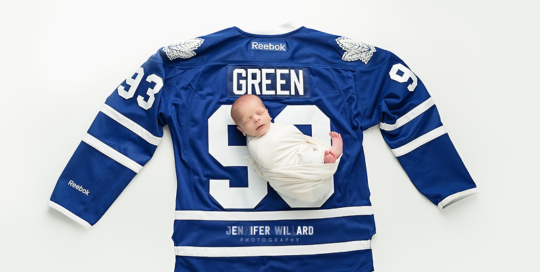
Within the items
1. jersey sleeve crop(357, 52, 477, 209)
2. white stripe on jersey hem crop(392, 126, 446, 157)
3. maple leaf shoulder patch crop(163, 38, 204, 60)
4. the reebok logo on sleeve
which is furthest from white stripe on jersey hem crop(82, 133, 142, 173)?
white stripe on jersey hem crop(392, 126, 446, 157)

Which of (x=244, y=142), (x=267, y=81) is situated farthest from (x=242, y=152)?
(x=267, y=81)

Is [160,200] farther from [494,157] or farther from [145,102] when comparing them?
[494,157]

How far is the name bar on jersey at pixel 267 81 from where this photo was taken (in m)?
1.45

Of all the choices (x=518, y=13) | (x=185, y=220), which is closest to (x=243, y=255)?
(x=185, y=220)

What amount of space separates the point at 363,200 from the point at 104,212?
3.19ft

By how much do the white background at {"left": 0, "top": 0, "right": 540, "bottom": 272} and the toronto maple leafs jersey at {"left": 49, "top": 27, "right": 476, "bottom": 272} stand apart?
8cm

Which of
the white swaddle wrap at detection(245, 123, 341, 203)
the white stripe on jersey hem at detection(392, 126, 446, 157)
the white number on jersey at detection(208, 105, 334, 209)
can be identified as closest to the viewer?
the white swaddle wrap at detection(245, 123, 341, 203)

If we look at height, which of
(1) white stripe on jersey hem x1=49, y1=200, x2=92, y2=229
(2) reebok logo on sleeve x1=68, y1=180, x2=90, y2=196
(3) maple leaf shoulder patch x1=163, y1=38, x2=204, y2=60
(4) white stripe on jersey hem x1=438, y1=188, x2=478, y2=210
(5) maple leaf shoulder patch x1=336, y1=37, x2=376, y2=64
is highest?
(3) maple leaf shoulder patch x1=163, y1=38, x2=204, y2=60

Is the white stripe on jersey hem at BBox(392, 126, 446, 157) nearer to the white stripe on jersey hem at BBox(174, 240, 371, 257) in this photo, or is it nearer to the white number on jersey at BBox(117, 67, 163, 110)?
the white stripe on jersey hem at BBox(174, 240, 371, 257)

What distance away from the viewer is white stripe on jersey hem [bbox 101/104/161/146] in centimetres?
142

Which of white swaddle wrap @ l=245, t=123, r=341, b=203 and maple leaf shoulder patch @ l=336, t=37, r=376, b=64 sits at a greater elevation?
maple leaf shoulder patch @ l=336, t=37, r=376, b=64

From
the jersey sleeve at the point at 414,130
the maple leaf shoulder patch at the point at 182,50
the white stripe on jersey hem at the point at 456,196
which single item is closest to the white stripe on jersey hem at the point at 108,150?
the maple leaf shoulder patch at the point at 182,50

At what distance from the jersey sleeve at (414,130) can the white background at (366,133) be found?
0.17ft

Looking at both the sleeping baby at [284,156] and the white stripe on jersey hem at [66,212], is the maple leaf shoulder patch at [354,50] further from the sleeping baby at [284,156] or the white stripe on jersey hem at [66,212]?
the white stripe on jersey hem at [66,212]
